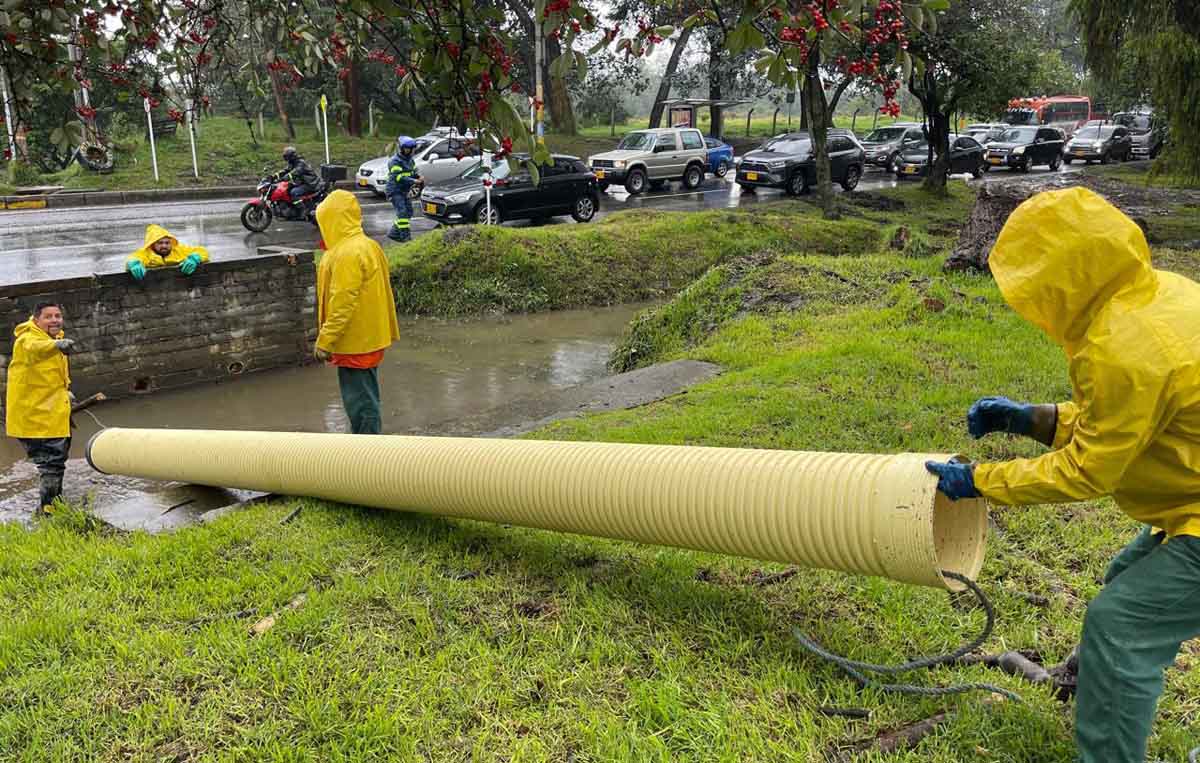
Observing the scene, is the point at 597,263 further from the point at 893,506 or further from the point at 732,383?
the point at 893,506

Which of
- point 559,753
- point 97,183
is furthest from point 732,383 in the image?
point 97,183

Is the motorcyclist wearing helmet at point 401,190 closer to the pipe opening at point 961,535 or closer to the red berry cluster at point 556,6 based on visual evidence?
the red berry cluster at point 556,6

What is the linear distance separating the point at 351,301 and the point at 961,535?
12.9ft

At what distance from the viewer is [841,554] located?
9.89 feet

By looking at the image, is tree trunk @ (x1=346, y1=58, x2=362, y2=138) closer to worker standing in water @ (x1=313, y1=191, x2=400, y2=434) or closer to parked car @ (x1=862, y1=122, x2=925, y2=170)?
parked car @ (x1=862, y1=122, x2=925, y2=170)

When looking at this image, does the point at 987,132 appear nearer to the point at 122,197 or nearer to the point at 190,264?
the point at 122,197

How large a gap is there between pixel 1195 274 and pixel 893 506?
9733 millimetres

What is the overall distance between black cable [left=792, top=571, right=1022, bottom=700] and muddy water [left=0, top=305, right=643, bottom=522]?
13.7ft

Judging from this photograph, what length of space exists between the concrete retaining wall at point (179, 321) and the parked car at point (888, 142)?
24.1m

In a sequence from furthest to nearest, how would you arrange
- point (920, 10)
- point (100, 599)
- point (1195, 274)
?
point (1195, 274)
point (100, 599)
point (920, 10)

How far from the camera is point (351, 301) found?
5.64 m

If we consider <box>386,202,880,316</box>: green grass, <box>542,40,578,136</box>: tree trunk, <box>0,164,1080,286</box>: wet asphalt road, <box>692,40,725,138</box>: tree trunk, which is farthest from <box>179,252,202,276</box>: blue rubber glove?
<box>542,40,578,136</box>: tree trunk

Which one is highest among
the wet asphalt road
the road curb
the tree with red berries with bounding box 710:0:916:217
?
the road curb

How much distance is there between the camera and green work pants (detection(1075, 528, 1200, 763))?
7.68ft
